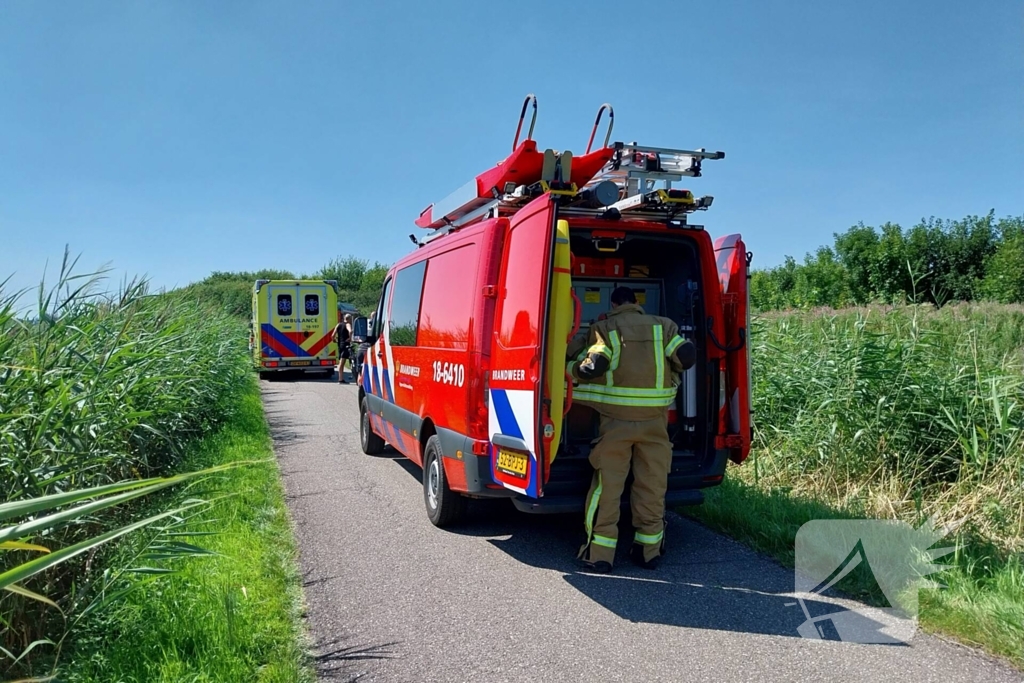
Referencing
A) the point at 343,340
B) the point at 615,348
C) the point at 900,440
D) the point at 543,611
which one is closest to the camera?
the point at 543,611

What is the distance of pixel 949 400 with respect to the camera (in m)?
6.35

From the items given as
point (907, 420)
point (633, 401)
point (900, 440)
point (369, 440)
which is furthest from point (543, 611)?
point (369, 440)

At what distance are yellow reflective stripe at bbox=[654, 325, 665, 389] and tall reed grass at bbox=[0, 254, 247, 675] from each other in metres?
2.98

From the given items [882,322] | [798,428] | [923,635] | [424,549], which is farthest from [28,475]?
[882,322]

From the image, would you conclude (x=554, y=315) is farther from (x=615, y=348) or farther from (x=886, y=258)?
(x=886, y=258)

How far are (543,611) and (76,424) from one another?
121 inches

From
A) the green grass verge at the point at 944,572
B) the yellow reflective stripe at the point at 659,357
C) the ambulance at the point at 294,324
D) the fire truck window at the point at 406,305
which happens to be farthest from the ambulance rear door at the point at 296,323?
the yellow reflective stripe at the point at 659,357

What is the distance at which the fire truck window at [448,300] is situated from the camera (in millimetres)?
5652

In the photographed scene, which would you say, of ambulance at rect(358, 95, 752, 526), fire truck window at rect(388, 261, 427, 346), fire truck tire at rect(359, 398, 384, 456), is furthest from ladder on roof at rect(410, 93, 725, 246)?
fire truck tire at rect(359, 398, 384, 456)

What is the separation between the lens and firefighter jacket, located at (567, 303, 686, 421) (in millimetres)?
5074

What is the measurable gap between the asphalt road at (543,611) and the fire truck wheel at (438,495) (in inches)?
4.7

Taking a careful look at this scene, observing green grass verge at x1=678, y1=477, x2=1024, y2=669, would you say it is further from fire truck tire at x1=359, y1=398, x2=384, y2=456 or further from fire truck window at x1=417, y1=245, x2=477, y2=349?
fire truck tire at x1=359, y1=398, x2=384, y2=456

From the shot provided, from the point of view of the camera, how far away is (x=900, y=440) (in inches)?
253

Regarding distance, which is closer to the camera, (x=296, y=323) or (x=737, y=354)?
(x=737, y=354)
